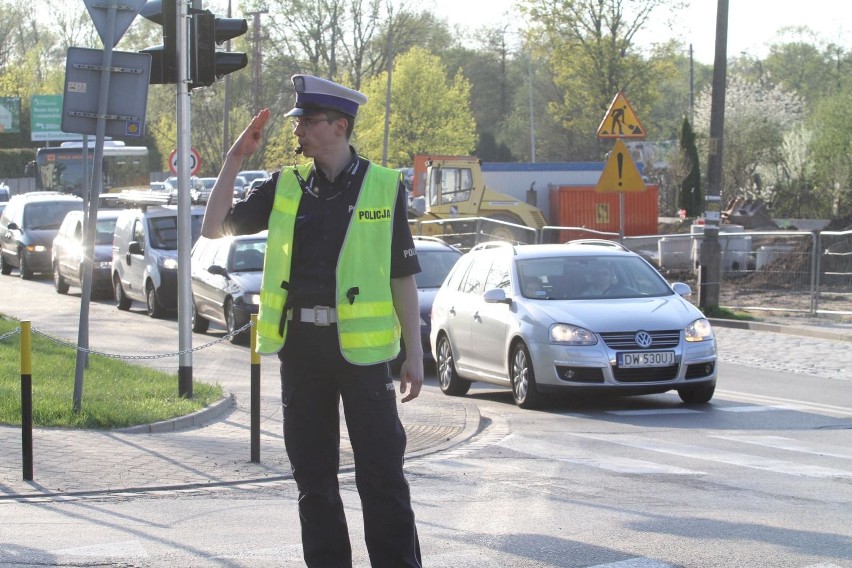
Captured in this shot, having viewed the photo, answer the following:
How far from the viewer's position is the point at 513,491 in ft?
26.2

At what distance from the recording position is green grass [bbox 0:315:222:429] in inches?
412

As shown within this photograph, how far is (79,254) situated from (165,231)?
443cm

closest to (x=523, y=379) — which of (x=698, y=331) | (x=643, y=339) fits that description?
(x=643, y=339)

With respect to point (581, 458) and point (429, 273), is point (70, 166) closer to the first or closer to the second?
point (429, 273)

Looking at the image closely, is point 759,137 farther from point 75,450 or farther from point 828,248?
point 75,450

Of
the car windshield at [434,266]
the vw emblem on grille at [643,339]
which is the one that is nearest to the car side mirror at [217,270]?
the car windshield at [434,266]

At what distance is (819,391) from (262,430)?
6328 mm

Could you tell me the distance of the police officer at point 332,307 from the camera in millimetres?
4723

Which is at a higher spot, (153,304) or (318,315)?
(318,315)

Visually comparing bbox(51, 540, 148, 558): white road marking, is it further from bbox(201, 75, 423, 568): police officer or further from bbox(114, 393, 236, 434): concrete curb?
bbox(114, 393, 236, 434): concrete curb

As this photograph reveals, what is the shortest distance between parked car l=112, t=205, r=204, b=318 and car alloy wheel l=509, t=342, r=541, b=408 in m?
10.2

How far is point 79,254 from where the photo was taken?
27.2m

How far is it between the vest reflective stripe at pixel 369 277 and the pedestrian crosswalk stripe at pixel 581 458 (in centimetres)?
431

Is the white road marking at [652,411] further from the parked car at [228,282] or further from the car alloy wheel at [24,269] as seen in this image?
the car alloy wheel at [24,269]
